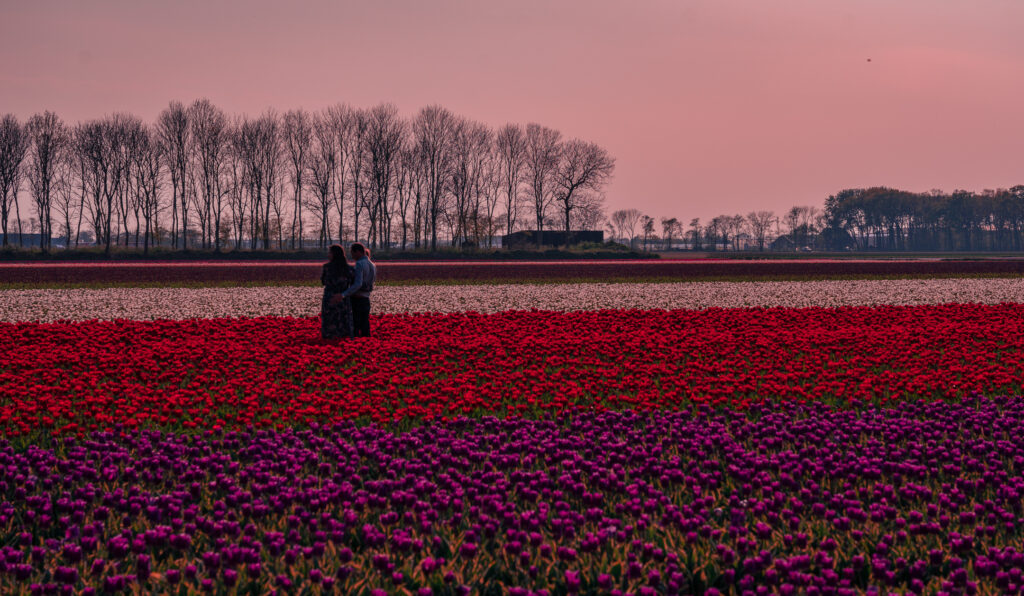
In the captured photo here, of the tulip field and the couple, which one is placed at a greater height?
the couple

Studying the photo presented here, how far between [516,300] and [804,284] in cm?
1373

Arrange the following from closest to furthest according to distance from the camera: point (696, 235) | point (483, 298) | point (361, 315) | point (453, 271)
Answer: point (361, 315)
point (483, 298)
point (453, 271)
point (696, 235)

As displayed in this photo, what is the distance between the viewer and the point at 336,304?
13.7 meters

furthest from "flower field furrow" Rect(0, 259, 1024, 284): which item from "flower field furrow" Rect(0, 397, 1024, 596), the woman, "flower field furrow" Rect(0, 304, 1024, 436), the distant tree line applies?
the distant tree line

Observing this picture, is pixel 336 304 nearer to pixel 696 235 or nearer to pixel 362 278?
pixel 362 278

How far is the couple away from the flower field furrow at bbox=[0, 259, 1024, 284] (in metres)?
17.3

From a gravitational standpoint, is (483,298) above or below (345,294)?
below

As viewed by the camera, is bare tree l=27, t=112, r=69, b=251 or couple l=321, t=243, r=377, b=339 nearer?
couple l=321, t=243, r=377, b=339

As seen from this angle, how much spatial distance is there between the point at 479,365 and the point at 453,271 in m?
22.5

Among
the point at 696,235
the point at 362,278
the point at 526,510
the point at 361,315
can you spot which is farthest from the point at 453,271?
the point at 696,235

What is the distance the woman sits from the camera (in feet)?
45.1

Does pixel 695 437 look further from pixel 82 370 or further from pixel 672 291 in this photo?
pixel 672 291

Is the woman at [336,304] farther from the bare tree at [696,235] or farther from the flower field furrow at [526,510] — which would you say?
the bare tree at [696,235]

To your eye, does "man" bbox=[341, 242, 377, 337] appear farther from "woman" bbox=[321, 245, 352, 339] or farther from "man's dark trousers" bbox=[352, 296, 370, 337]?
"woman" bbox=[321, 245, 352, 339]
